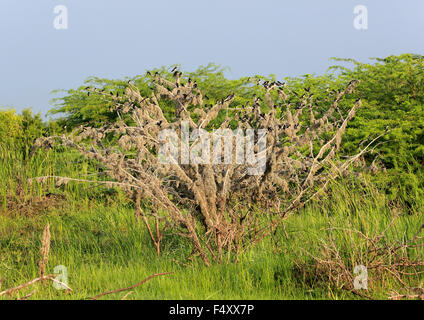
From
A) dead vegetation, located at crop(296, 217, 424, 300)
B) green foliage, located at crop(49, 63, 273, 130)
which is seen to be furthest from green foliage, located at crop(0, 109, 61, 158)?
dead vegetation, located at crop(296, 217, 424, 300)

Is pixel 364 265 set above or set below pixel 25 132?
below

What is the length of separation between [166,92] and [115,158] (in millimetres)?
1008

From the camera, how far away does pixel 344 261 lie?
4.93 meters

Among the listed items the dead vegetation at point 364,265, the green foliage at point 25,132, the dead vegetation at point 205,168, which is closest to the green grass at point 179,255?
the dead vegetation at point 364,265

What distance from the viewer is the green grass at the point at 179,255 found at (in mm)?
4762

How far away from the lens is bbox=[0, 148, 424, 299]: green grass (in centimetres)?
476

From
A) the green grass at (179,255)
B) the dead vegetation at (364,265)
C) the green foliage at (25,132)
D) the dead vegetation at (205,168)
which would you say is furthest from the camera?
the green foliage at (25,132)

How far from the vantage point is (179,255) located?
6059 millimetres

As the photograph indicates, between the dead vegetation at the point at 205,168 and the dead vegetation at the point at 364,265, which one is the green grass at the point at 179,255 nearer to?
the dead vegetation at the point at 364,265

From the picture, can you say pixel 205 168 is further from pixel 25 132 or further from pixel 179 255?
pixel 25 132

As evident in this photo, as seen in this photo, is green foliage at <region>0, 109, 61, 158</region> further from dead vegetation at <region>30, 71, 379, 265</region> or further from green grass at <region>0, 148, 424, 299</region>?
dead vegetation at <region>30, 71, 379, 265</region>

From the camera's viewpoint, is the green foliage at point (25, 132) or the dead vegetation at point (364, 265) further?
the green foliage at point (25, 132)

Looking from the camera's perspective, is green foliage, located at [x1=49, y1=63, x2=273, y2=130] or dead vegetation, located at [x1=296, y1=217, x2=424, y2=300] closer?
dead vegetation, located at [x1=296, y1=217, x2=424, y2=300]

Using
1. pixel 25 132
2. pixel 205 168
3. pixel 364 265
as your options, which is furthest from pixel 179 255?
pixel 25 132
